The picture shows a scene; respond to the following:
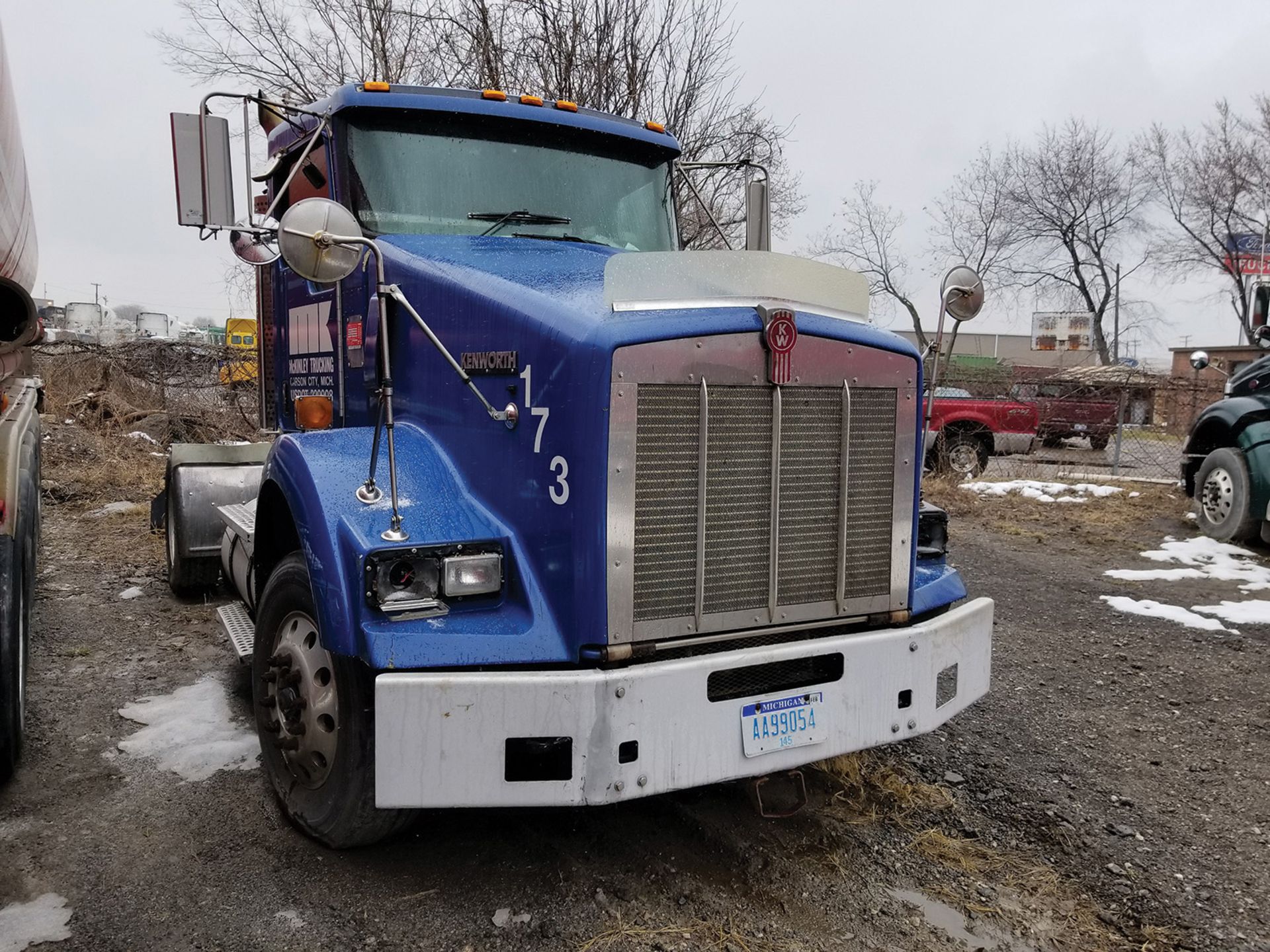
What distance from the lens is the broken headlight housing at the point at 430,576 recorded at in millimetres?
Result: 2729

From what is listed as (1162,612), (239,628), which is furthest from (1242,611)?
(239,628)

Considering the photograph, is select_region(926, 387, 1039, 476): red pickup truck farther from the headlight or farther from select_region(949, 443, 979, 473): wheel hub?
the headlight

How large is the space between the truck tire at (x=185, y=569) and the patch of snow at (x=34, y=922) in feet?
11.3

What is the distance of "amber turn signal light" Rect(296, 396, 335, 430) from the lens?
4066 mm

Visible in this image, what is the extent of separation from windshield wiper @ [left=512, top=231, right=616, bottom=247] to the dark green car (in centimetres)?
713

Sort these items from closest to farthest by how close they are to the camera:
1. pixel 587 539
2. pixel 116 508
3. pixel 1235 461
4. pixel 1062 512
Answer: pixel 587 539 < pixel 1235 461 < pixel 116 508 < pixel 1062 512

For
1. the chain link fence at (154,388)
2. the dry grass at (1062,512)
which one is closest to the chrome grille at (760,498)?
the dry grass at (1062,512)

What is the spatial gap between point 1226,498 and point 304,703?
353 inches

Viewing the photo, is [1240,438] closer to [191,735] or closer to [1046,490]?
[1046,490]

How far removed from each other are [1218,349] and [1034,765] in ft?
112

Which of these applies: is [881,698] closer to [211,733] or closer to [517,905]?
[517,905]

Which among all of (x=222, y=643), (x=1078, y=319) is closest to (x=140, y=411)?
(x=222, y=643)

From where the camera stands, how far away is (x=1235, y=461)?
8906mm

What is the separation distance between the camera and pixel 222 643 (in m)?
5.54
